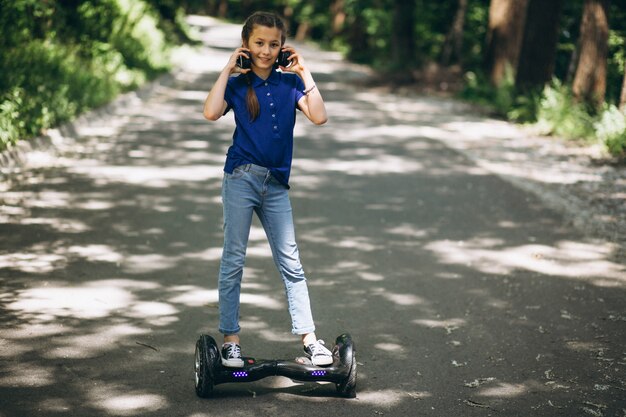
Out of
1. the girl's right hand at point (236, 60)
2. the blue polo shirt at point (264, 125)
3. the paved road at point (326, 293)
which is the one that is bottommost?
the paved road at point (326, 293)

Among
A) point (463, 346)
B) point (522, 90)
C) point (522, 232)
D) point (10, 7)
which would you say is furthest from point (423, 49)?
point (463, 346)

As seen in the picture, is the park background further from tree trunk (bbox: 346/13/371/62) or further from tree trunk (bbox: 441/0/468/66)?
tree trunk (bbox: 346/13/371/62)

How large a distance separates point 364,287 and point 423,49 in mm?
32920

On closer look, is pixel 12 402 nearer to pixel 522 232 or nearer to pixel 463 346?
pixel 463 346

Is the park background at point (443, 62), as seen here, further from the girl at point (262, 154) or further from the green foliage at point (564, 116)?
the girl at point (262, 154)

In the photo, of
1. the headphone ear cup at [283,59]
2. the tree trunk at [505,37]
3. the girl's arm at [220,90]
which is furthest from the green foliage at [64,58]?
the tree trunk at [505,37]

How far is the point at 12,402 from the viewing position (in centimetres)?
413

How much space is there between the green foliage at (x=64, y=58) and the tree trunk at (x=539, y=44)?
366 inches

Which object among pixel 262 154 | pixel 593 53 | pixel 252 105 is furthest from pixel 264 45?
pixel 593 53

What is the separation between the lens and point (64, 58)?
15117 millimetres

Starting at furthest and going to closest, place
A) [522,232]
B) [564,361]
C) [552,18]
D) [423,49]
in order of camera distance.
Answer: [423,49] → [552,18] → [522,232] → [564,361]

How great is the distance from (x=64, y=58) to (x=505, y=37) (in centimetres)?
1239

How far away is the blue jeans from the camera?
4.52m

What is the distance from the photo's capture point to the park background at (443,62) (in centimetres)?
1263
